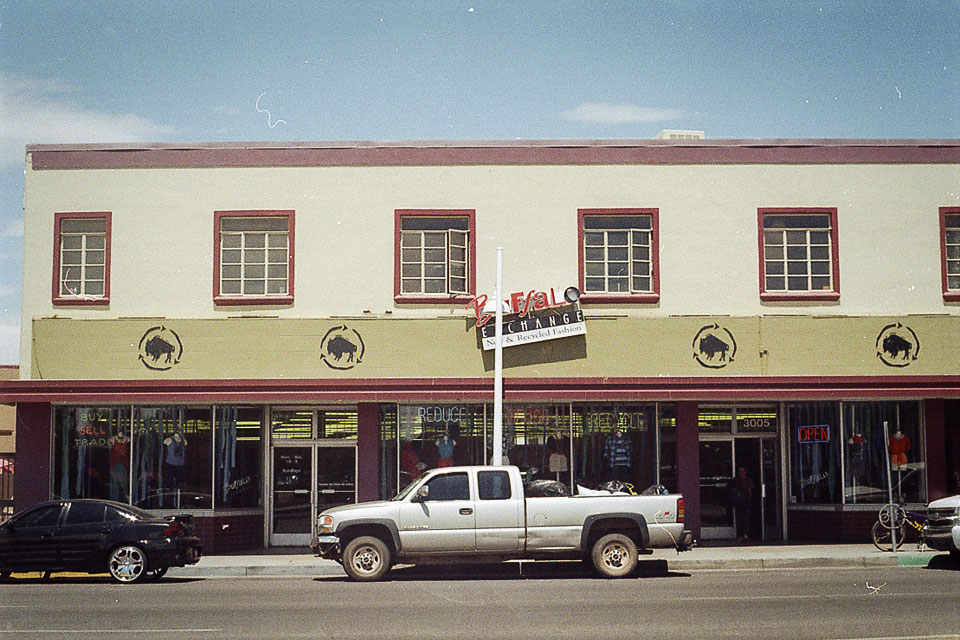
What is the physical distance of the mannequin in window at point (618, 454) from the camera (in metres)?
24.0

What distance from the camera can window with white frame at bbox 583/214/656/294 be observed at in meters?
24.0

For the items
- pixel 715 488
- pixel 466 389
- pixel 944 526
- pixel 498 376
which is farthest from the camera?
pixel 715 488

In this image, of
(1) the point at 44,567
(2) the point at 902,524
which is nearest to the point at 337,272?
Answer: (1) the point at 44,567

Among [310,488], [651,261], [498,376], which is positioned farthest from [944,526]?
[310,488]

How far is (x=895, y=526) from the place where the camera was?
21.6 metres

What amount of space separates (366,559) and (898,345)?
12.3m

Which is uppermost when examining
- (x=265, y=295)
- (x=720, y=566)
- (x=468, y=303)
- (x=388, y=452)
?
(x=265, y=295)

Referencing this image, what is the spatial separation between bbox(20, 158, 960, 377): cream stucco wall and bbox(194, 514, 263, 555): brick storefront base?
4.23m

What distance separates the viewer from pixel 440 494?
18562mm

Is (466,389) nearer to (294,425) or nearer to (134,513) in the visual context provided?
(294,425)

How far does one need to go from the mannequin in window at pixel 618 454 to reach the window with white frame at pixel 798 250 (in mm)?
4380

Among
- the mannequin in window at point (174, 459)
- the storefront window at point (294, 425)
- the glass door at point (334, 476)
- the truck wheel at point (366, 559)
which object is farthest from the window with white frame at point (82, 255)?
the truck wheel at point (366, 559)

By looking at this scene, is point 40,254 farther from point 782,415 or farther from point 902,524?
point 902,524

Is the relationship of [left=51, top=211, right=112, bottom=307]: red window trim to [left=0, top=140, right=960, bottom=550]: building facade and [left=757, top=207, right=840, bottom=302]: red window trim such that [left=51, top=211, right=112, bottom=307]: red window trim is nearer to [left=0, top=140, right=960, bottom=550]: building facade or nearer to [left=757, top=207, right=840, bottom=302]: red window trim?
[left=0, top=140, right=960, bottom=550]: building facade
